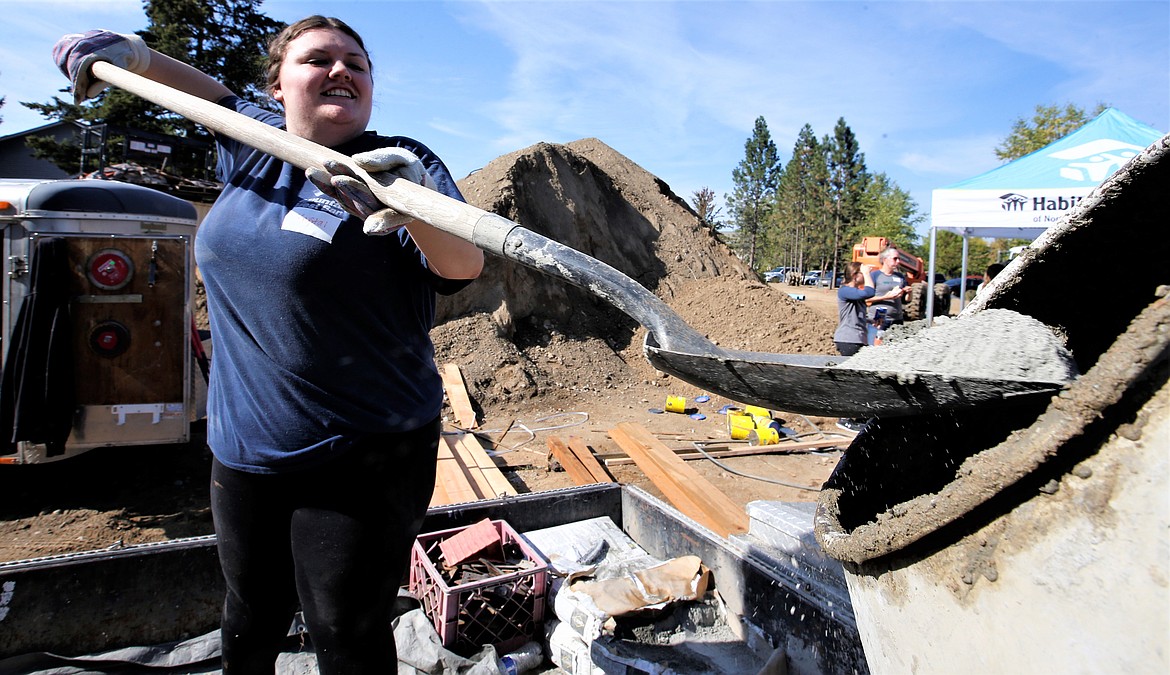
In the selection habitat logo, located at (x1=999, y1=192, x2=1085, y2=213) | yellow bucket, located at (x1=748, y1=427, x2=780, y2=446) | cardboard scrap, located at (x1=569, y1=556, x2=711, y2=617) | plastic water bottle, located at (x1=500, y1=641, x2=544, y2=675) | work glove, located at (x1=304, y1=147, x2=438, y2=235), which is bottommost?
plastic water bottle, located at (x1=500, y1=641, x2=544, y2=675)

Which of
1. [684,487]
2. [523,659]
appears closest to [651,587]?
[523,659]

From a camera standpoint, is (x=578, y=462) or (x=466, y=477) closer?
(x=466, y=477)

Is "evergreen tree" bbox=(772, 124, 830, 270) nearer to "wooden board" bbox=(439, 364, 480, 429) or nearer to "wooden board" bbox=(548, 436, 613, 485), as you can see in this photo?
"wooden board" bbox=(439, 364, 480, 429)

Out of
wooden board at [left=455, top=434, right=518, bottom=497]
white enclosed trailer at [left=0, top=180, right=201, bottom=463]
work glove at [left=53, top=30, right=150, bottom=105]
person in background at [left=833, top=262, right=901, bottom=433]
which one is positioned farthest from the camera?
person in background at [left=833, top=262, right=901, bottom=433]

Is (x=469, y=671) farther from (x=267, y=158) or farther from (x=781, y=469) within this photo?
(x=781, y=469)

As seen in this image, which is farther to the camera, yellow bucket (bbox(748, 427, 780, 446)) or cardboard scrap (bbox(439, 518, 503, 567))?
yellow bucket (bbox(748, 427, 780, 446))

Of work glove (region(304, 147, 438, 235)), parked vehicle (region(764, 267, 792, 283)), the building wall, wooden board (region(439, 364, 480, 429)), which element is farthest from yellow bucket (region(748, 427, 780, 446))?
parked vehicle (region(764, 267, 792, 283))

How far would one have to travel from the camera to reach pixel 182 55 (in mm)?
17594

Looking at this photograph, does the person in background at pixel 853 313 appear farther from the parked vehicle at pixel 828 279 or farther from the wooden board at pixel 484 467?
the parked vehicle at pixel 828 279

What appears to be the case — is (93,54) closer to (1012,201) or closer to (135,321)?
(135,321)

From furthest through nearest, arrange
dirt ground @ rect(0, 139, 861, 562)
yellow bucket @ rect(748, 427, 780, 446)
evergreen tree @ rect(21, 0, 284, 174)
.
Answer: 1. evergreen tree @ rect(21, 0, 284, 174)
2. yellow bucket @ rect(748, 427, 780, 446)
3. dirt ground @ rect(0, 139, 861, 562)

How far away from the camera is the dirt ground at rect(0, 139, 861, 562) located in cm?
405

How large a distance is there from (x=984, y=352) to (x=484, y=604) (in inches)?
82.3

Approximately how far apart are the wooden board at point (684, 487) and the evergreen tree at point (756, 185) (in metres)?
50.9
